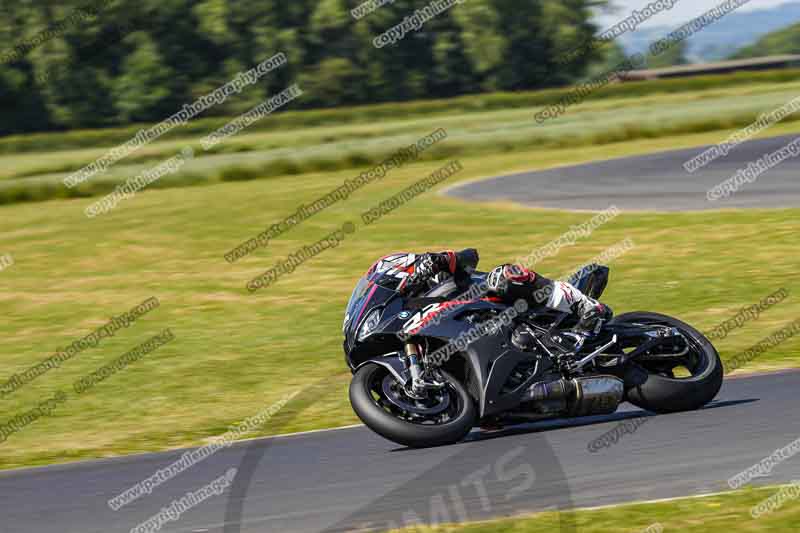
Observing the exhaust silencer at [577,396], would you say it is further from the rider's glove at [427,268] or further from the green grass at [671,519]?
the green grass at [671,519]

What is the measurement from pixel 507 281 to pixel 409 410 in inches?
49.0

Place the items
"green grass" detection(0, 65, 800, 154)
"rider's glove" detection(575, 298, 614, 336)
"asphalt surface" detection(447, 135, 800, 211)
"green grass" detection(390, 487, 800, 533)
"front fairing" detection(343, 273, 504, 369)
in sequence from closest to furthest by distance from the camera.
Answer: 1. "green grass" detection(390, 487, 800, 533)
2. "front fairing" detection(343, 273, 504, 369)
3. "rider's glove" detection(575, 298, 614, 336)
4. "asphalt surface" detection(447, 135, 800, 211)
5. "green grass" detection(0, 65, 800, 154)

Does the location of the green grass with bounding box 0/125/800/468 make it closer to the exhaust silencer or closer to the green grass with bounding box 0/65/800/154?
the exhaust silencer

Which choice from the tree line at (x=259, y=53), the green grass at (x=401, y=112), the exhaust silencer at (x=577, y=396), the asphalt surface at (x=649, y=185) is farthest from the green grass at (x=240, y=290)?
the tree line at (x=259, y=53)

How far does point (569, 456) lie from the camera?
7957 mm

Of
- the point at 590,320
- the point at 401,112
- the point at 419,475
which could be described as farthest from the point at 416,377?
the point at 401,112

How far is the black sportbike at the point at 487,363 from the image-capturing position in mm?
8195

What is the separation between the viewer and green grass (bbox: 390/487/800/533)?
634cm

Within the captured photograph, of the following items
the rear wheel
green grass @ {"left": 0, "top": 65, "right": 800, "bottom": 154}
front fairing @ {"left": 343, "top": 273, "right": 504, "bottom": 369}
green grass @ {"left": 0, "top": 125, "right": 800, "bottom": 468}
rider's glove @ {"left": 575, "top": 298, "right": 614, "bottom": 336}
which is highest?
front fairing @ {"left": 343, "top": 273, "right": 504, "bottom": 369}

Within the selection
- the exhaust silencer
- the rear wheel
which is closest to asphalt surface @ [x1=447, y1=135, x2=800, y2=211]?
the rear wheel

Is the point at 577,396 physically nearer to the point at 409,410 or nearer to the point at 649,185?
the point at 409,410

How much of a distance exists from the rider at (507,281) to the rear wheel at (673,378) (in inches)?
17.0

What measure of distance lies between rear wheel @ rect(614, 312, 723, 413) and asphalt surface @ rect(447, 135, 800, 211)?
14250 mm

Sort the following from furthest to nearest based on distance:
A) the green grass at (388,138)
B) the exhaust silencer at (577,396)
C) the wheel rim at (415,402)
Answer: the green grass at (388,138) < the exhaust silencer at (577,396) < the wheel rim at (415,402)
